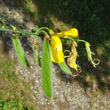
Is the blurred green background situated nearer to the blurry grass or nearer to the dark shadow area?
the dark shadow area

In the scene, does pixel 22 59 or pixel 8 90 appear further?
pixel 8 90

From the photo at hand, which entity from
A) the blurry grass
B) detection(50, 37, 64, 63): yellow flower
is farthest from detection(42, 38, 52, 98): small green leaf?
the blurry grass

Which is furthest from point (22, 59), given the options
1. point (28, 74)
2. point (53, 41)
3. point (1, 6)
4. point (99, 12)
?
point (99, 12)

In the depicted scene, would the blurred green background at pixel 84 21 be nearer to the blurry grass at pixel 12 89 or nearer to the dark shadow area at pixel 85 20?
the dark shadow area at pixel 85 20

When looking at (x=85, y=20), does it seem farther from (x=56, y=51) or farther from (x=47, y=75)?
(x=47, y=75)

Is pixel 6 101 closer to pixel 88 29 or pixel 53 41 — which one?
pixel 53 41
